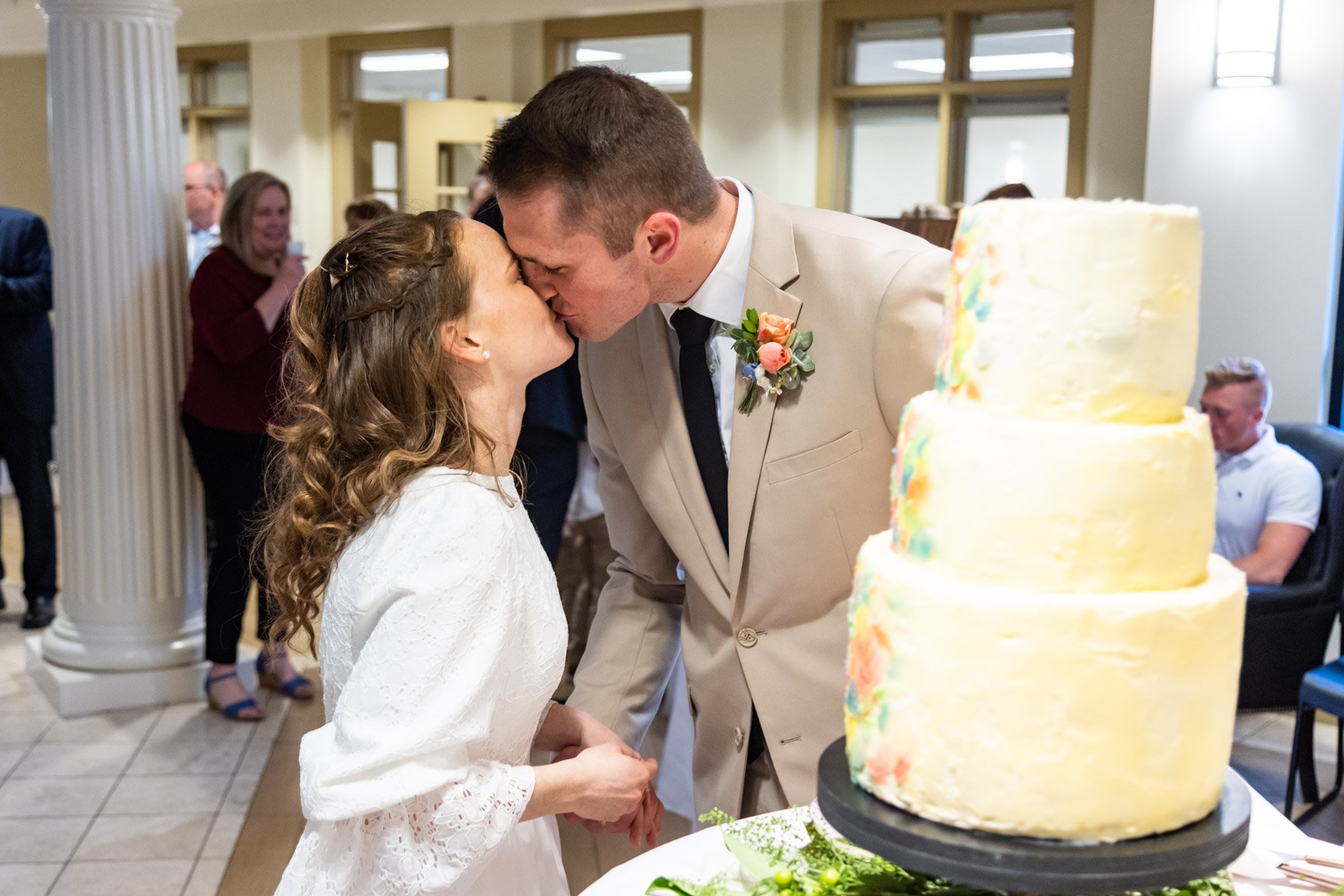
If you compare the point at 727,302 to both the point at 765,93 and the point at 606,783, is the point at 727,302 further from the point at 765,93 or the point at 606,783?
the point at 765,93

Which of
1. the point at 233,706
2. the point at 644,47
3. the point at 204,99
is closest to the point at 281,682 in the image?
the point at 233,706

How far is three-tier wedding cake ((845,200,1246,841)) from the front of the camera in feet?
3.76

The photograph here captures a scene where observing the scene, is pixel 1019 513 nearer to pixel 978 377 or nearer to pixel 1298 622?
pixel 978 377

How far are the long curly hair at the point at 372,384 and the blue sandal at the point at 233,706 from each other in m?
3.48

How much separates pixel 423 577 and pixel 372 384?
306 millimetres

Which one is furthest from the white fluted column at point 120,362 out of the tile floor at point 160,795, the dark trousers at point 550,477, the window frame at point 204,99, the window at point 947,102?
the window frame at point 204,99

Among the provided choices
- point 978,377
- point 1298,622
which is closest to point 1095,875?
point 978,377

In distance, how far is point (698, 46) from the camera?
370 inches

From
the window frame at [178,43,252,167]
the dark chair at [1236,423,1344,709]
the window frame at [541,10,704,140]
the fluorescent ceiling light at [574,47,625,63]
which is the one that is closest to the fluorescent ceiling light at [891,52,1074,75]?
the window frame at [541,10,704,140]

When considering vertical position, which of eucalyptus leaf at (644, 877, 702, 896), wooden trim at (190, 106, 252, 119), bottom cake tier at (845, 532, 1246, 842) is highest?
wooden trim at (190, 106, 252, 119)

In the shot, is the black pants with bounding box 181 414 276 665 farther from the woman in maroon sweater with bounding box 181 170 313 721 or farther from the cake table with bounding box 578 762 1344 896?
the cake table with bounding box 578 762 1344 896

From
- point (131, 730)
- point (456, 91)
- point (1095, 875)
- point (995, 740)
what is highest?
point (456, 91)

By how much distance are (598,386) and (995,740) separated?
1.18 metres

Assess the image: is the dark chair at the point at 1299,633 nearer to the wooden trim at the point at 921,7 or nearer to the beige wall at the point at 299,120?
the wooden trim at the point at 921,7
